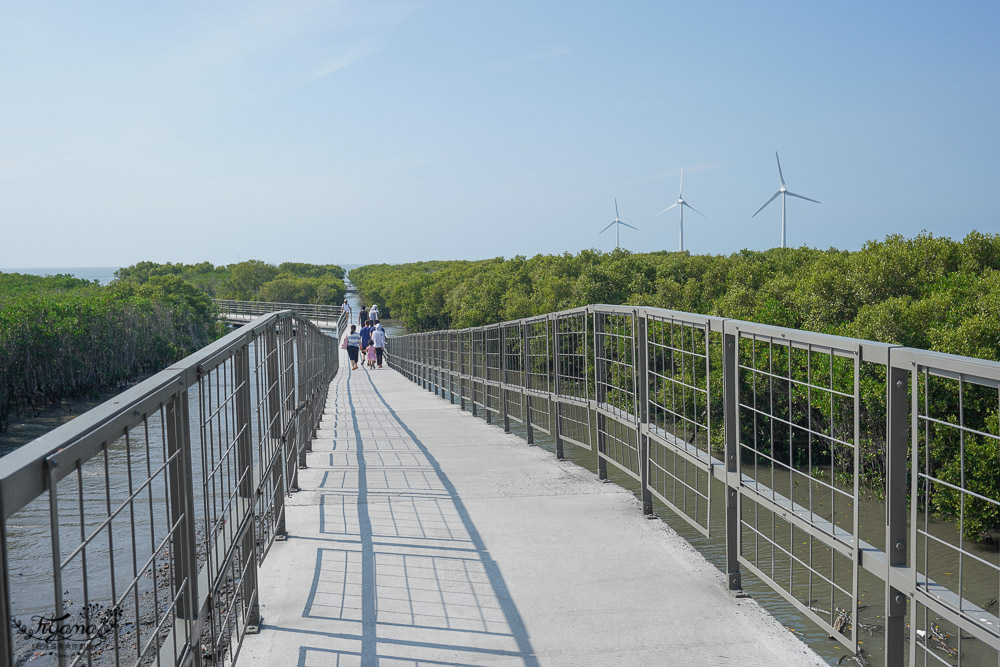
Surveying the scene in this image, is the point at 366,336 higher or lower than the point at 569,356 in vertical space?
lower

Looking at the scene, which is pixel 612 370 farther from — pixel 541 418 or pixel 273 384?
pixel 541 418

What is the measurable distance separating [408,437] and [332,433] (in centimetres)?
146

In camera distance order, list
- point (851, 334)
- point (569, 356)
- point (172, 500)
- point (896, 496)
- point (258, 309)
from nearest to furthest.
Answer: point (172, 500) < point (896, 496) < point (569, 356) < point (851, 334) < point (258, 309)

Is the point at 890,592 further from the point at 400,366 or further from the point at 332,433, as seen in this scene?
the point at 400,366

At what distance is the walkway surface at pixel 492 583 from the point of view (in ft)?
11.3

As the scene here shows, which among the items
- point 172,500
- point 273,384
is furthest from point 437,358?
point 172,500

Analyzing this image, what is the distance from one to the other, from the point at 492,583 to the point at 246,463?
1.43 m

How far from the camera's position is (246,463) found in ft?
12.1

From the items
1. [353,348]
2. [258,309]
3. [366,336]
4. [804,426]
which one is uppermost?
[258,309]

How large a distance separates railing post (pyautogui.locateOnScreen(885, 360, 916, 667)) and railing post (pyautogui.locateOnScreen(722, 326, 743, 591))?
4.18 ft

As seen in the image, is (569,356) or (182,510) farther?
(569,356)

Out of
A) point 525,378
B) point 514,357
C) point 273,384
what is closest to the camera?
point 273,384

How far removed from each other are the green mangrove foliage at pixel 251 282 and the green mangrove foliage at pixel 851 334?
185 feet

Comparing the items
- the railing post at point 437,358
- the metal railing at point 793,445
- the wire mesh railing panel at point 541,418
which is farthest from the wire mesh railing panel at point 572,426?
the railing post at point 437,358
